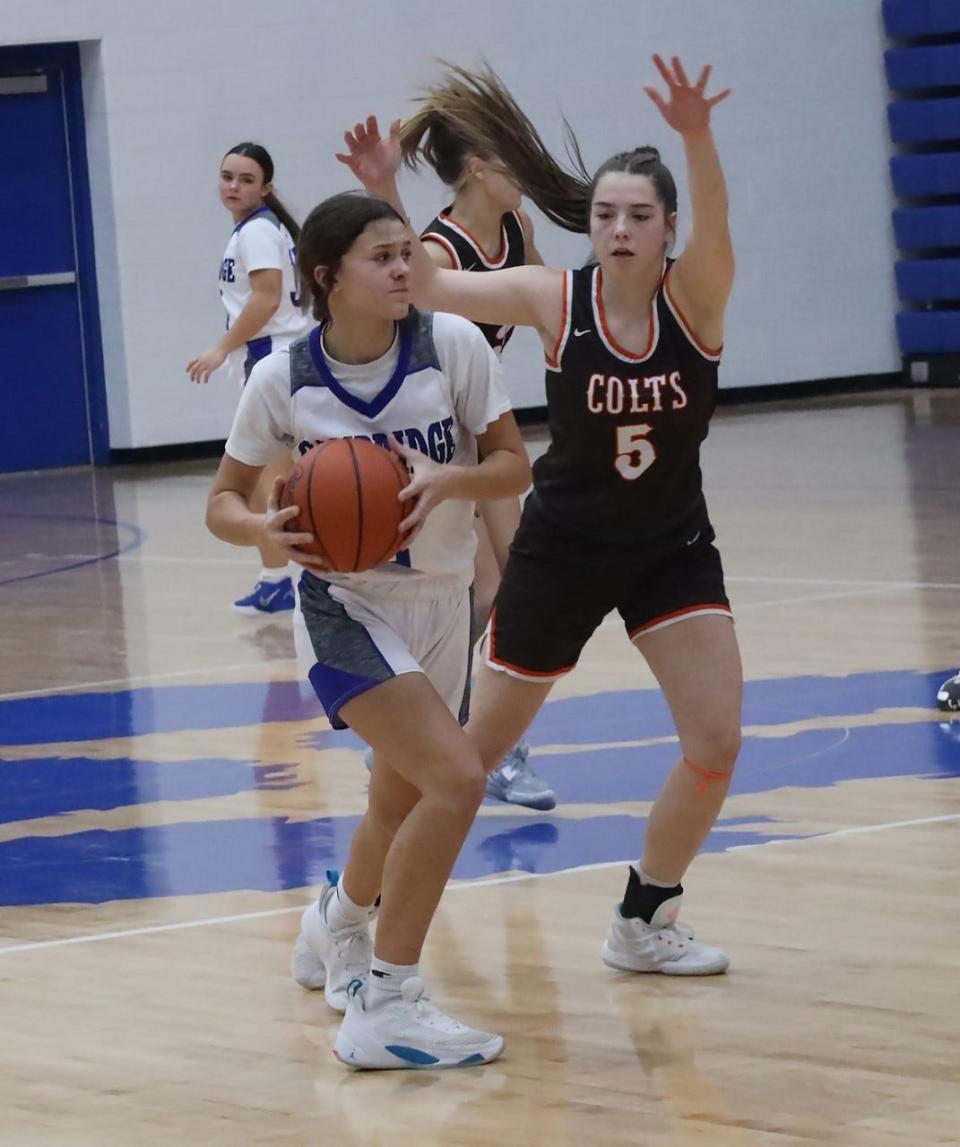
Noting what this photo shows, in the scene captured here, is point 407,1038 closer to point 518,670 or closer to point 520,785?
point 518,670

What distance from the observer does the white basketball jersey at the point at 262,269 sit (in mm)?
9289

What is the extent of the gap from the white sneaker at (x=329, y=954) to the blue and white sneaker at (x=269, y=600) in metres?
4.69

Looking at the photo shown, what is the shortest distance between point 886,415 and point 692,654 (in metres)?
11.6

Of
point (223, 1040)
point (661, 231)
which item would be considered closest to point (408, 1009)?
point (223, 1040)

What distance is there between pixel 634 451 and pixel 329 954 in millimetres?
1070

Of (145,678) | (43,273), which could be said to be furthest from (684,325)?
(43,273)

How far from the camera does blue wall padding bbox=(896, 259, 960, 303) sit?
16922mm

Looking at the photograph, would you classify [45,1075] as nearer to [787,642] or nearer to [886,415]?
[787,642]

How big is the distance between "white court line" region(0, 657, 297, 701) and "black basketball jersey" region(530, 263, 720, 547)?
3.80 m

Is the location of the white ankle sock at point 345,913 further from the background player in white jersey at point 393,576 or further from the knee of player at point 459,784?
the knee of player at point 459,784

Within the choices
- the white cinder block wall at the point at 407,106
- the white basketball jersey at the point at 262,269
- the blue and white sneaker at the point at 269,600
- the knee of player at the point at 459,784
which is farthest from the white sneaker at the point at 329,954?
the white cinder block wall at the point at 407,106

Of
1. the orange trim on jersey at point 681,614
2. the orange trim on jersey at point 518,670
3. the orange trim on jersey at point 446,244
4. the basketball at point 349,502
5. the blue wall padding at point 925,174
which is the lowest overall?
the orange trim on jersey at point 518,670

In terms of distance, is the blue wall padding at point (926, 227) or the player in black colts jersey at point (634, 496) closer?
the player in black colts jersey at point (634, 496)

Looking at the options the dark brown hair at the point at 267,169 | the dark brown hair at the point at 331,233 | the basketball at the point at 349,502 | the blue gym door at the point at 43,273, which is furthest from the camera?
the blue gym door at the point at 43,273
